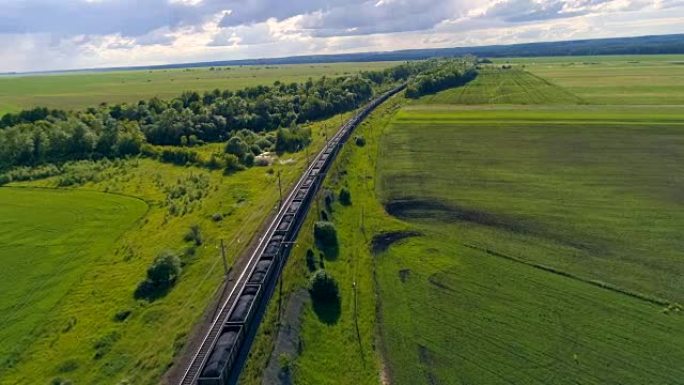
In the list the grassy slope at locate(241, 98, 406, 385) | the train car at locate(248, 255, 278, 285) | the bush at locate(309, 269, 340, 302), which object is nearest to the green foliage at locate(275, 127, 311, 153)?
the grassy slope at locate(241, 98, 406, 385)

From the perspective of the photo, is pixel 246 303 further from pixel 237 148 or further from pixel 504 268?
pixel 237 148

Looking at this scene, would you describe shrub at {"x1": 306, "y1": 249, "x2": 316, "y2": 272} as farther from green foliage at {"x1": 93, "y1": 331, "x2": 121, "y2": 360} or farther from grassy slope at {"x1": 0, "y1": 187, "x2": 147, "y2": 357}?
grassy slope at {"x1": 0, "y1": 187, "x2": 147, "y2": 357}

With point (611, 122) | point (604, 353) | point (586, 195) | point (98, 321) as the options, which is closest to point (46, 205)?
point (98, 321)

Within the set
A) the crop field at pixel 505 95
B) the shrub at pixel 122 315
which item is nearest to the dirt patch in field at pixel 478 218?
the shrub at pixel 122 315

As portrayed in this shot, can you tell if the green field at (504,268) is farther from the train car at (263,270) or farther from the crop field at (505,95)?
the crop field at (505,95)

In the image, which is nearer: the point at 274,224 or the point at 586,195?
the point at 274,224

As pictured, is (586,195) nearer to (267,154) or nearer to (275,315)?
(275,315)

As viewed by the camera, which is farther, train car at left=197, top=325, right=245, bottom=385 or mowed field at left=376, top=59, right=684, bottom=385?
mowed field at left=376, top=59, right=684, bottom=385
